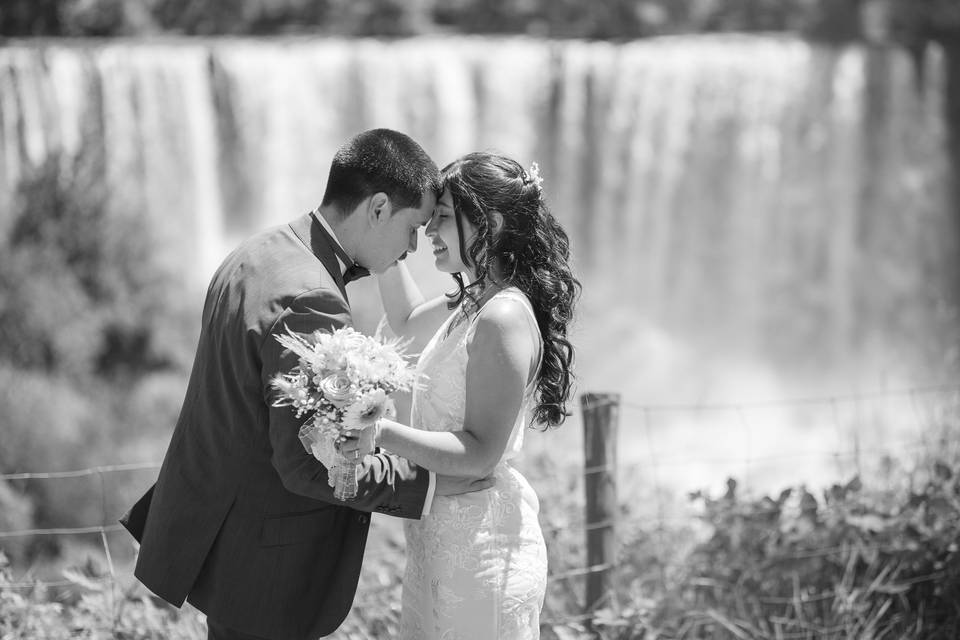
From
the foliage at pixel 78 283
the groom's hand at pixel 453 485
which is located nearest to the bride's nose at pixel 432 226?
the groom's hand at pixel 453 485

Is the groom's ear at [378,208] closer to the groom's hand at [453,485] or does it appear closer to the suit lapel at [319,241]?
the suit lapel at [319,241]

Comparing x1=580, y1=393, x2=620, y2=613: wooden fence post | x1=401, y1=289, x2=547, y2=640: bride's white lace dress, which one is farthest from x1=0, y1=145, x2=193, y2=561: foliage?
x1=401, y1=289, x2=547, y2=640: bride's white lace dress

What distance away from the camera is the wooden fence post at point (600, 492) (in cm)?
346

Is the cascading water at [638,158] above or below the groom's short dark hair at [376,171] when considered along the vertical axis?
above

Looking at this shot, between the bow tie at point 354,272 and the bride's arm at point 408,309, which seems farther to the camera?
the bride's arm at point 408,309

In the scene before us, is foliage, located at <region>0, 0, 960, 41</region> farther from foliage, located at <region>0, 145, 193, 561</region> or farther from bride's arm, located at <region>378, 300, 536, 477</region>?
bride's arm, located at <region>378, 300, 536, 477</region>

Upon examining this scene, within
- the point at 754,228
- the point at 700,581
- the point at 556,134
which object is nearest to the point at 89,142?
the point at 556,134

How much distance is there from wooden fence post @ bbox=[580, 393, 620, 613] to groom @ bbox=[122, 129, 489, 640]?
1092mm

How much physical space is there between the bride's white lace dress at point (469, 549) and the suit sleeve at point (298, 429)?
247mm

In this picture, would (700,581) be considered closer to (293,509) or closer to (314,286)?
(293,509)

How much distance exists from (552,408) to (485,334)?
1.01ft

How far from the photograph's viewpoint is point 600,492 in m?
3.47

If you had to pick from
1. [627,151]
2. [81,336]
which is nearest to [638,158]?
[627,151]

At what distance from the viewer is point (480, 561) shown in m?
2.41
